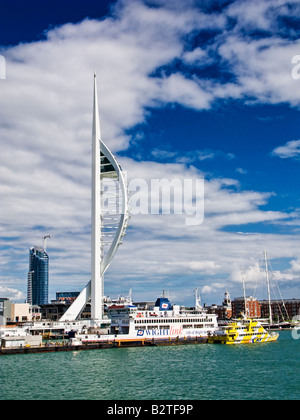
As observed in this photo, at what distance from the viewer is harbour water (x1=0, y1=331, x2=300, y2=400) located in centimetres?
2728

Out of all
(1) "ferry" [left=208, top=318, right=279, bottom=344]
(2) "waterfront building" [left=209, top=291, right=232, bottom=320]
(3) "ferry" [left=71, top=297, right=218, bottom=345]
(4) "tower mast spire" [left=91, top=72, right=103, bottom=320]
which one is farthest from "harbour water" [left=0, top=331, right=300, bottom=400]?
(2) "waterfront building" [left=209, top=291, right=232, bottom=320]

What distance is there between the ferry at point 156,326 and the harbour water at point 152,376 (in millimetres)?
9980

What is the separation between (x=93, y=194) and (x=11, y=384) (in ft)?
190

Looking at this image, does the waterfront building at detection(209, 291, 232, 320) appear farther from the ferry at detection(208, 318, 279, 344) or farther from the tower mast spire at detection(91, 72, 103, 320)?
the ferry at detection(208, 318, 279, 344)

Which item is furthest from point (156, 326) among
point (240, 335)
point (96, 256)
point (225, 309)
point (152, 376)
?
point (225, 309)

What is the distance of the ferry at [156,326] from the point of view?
60.8 m

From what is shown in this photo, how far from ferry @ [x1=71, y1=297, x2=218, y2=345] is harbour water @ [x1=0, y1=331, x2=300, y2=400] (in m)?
9.98

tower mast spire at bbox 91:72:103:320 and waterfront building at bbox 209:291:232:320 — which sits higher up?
tower mast spire at bbox 91:72:103:320

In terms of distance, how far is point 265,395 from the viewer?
27.0 metres

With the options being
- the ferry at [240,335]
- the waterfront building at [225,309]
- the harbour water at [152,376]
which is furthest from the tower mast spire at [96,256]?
the waterfront building at [225,309]

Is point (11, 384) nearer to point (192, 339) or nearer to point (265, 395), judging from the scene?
point (265, 395)

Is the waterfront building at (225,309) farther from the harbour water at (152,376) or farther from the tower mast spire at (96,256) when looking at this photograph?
the harbour water at (152,376)

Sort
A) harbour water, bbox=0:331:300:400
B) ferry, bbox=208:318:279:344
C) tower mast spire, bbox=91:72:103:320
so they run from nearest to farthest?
harbour water, bbox=0:331:300:400 < ferry, bbox=208:318:279:344 < tower mast spire, bbox=91:72:103:320
